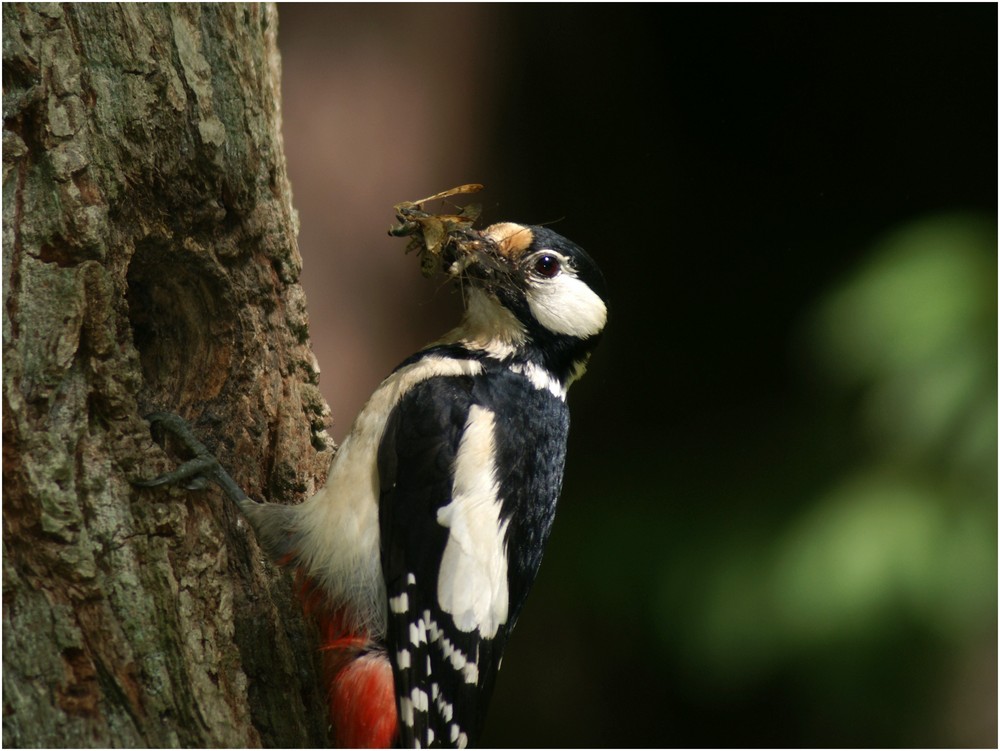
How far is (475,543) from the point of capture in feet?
6.78

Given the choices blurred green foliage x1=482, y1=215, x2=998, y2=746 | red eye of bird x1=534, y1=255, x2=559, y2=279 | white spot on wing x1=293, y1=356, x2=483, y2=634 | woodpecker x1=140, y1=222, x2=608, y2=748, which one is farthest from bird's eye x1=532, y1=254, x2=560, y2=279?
blurred green foliage x1=482, y1=215, x2=998, y2=746

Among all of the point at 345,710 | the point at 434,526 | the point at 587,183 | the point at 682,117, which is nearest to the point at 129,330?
the point at 434,526

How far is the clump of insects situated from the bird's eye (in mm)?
147

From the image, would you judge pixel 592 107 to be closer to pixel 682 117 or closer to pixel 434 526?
pixel 682 117

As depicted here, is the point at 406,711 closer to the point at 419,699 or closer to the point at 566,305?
the point at 419,699

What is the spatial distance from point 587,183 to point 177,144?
2.55 m

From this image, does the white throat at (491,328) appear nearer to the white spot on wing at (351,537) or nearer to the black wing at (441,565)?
the black wing at (441,565)

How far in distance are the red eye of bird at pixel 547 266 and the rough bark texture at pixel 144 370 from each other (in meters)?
0.57

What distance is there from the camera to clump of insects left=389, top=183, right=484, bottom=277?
2254 mm

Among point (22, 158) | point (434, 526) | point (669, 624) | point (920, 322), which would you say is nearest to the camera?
point (22, 158)

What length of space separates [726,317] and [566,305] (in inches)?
75.1

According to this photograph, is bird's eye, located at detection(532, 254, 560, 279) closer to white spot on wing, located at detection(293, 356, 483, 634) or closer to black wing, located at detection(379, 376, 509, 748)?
black wing, located at detection(379, 376, 509, 748)

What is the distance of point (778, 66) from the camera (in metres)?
4.20

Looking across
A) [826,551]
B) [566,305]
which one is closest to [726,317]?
[826,551]
